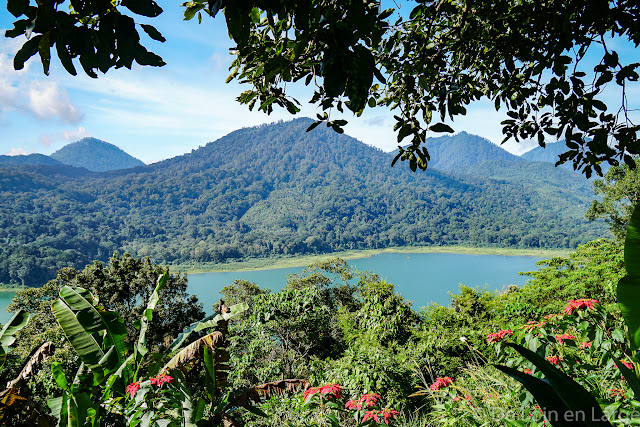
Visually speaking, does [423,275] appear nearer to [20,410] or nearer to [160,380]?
[160,380]

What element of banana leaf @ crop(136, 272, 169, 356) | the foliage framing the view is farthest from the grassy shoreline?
the foliage framing the view

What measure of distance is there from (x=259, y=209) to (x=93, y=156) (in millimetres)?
106938

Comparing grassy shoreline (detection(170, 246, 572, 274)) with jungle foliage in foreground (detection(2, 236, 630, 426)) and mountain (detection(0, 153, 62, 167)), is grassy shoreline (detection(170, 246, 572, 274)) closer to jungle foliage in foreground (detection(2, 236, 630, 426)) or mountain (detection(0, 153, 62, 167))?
jungle foliage in foreground (detection(2, 236, 630, 426))

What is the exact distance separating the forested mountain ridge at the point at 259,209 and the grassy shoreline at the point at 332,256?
2578 millimetres

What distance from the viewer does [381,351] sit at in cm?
408

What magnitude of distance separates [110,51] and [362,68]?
530 mm

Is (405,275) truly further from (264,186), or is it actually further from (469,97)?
(264,186)

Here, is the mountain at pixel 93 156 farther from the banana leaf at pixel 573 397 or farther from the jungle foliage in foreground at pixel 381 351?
the banana leaf at pixel 573 397

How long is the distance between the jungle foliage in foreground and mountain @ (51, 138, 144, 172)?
161274 mm

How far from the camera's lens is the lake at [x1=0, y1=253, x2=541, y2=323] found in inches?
1554

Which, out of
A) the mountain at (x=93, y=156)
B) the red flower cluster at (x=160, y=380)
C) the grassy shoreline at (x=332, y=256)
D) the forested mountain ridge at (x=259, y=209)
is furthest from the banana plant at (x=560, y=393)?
the mountain at (x=93, y=156)

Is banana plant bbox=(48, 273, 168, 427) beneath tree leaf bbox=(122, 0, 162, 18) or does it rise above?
beneath

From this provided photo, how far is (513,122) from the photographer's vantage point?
6.52 ft

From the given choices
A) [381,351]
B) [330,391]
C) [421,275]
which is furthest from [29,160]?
[330,391]
